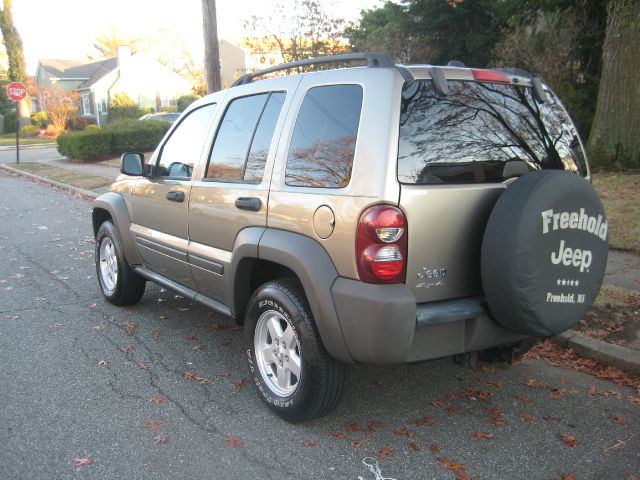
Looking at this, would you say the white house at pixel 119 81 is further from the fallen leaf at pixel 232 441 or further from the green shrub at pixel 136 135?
the fallen leaf at pixel 232 441

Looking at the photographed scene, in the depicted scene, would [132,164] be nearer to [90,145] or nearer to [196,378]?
[196,378]

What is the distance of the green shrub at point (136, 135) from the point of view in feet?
74.8

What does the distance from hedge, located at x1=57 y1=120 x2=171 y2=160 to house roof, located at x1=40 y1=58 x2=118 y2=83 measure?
3500 cm

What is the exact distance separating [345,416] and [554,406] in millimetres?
1320

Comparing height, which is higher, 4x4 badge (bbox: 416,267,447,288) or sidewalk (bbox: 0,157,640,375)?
4x4 badge (bbox: 416,267,447,288)

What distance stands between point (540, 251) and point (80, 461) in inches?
103

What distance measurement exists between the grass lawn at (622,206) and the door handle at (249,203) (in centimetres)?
506

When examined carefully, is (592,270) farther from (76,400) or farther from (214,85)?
(214,85)

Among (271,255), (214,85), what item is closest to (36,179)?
(214,85)

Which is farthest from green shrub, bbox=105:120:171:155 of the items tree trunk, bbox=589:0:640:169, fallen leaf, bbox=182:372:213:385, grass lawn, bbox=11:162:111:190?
fallen leaf, bbox=182:372:213:385

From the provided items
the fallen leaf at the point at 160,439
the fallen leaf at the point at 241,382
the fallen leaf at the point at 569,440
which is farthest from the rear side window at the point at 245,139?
the fallen leaf at the point at 569,440

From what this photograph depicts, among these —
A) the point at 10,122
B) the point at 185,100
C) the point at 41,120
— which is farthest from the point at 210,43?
the point at 10,122

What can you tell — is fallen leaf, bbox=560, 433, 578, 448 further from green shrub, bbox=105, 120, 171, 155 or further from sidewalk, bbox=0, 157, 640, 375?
green shrub, bbox=105, 120, 171, 155

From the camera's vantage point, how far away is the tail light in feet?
9.42
